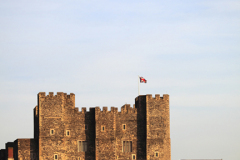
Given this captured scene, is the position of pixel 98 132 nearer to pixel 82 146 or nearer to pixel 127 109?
pixel 82 146

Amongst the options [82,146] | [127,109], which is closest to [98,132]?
[82,146]

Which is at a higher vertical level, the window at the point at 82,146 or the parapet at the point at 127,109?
the parapet at the point at 127,109

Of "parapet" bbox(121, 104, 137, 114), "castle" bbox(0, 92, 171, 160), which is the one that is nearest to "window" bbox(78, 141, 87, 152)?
"castle" bbox(0, 92, 171, 160)

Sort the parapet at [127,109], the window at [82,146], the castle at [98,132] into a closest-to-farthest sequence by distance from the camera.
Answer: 1. the castle at [98,132]
2. the window at [82,146]
3. the parapet at [127,109]

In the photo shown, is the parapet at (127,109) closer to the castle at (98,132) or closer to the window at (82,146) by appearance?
the castle at (98,132)

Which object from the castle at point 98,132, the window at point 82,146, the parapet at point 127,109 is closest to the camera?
the castle at point 98,132

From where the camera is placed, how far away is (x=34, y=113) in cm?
13538

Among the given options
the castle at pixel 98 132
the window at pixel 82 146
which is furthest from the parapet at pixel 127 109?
the window at pixel 82 146

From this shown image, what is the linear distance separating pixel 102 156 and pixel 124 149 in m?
4.86

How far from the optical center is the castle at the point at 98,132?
124875mm

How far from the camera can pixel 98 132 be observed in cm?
12544

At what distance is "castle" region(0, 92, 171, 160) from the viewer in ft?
410

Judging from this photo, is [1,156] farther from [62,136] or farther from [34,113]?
[62,136]

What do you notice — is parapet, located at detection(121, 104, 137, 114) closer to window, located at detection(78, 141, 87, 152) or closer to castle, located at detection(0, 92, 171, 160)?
castle, located at detection(0, 92, 171, 160)
